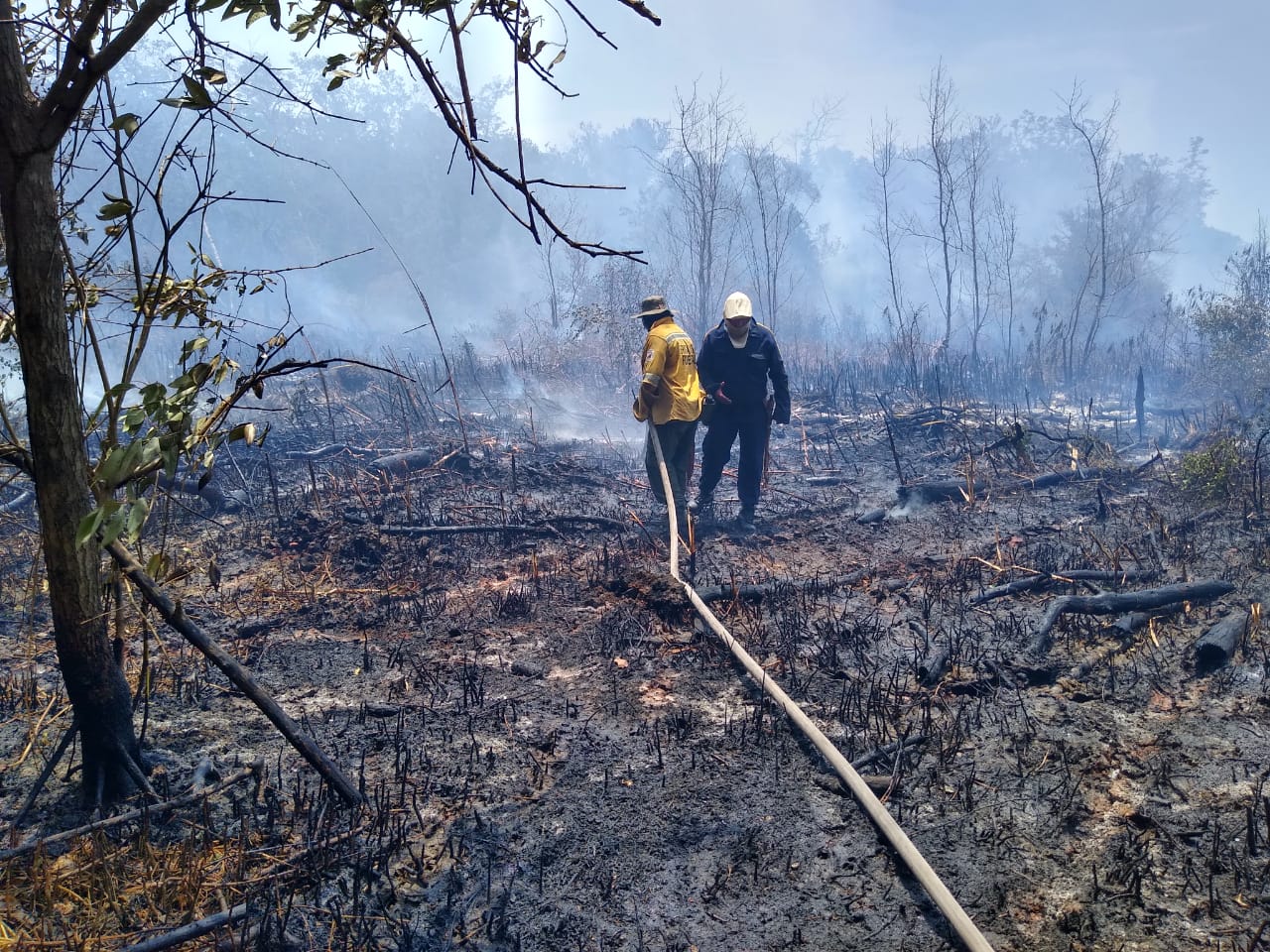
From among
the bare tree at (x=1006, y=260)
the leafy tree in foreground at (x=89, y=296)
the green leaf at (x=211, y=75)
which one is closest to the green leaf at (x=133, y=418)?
the leafy tree in foreground at (x=89, y=296)

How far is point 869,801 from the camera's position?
2902 mm

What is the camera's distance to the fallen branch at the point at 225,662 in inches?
94.3

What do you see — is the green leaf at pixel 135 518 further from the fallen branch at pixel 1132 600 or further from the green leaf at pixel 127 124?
the fallen branch at pixel 1132 600

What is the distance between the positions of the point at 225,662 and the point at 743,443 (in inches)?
218

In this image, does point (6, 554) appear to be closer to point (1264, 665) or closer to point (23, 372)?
point (23, 372)

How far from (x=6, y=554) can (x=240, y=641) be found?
3.34m

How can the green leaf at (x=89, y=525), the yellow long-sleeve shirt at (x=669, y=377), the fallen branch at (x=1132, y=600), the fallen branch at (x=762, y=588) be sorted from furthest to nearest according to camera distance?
the yellow long-sleeve shirt at (x=669, y=377) < the fallen branch at (x=762, y=588) < the fallen branch at (x=1132, y=600) < the green leaf at (x=89, y=525)

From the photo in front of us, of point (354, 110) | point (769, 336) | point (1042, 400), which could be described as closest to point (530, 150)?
point (354, 110)

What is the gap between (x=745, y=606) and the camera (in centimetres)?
514

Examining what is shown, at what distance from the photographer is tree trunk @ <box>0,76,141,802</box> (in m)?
2.31

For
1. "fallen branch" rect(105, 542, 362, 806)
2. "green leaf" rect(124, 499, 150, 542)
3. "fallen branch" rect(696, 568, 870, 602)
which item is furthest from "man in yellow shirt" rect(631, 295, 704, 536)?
"green leaf" rect(124, 499, 150, 542)

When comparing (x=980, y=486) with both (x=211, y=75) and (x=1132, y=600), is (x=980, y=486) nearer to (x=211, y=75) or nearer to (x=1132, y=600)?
(x=1132, y=600)

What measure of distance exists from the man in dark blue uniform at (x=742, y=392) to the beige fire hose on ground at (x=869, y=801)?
277 cm

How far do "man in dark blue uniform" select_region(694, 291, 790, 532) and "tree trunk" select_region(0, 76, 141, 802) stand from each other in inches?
210
